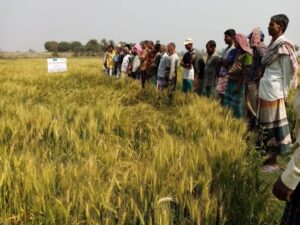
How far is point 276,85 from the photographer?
3.62 meters

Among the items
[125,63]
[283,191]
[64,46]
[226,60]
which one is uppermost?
[64,46]

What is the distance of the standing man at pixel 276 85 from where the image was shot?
11.6 feet

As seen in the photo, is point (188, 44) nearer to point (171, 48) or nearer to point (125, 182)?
point (171, 48)

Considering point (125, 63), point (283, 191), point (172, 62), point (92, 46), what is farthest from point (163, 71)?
point (92, 46)

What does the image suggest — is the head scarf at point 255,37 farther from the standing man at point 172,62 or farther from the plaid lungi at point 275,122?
the standing man at point 172,62

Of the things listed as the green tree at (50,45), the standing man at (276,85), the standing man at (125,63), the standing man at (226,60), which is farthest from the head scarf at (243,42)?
the green tree at (50,45)

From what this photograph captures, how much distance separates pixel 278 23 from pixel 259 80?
37.7 inches

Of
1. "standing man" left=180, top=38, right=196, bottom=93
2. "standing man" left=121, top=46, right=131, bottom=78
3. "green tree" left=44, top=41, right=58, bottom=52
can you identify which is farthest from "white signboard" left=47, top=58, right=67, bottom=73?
"green tree" left=44, top=41, right=58, bottom=52

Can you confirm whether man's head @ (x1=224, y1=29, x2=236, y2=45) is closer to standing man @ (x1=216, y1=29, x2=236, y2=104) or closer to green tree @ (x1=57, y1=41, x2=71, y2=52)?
standing man @ (x1=216, y1=29, x2=236, y2=104)

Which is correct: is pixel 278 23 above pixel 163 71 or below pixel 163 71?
above

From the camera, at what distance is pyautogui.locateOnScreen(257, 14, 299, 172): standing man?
→ 139 inches

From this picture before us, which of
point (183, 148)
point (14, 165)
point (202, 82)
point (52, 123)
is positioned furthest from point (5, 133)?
point (202, 82)

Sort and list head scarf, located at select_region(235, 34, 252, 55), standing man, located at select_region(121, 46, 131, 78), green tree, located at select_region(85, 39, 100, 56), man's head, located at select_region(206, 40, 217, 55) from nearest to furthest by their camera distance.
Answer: head scarf, located at select_region(235, 34, 252, 55), man's head, located at select_region(206, 40, 217, 55), standing man, located at select_region(121, 46, 131, 78), green tree, located at select_region(85, 39, 100, 56)

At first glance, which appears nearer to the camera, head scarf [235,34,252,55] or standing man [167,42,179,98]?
head scarf [235,34,252,55]
